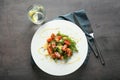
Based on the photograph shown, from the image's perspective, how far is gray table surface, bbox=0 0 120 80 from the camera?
1118mm

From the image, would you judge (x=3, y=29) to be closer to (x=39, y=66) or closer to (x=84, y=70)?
(x=39, y=66)

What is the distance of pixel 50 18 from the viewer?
3.95 ft

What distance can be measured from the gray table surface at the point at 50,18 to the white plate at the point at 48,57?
50 millimetres

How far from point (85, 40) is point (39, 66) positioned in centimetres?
26

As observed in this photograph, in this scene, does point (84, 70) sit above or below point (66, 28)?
below

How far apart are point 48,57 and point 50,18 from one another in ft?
0.73

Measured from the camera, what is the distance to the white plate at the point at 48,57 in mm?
1079

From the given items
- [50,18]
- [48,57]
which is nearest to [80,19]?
[50,18]

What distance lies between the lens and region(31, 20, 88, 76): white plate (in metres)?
Answer: 1.08

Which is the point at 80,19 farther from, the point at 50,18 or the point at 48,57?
the point at 48,57

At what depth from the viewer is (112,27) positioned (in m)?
1.18

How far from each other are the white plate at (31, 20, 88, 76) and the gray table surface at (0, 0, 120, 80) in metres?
0.05

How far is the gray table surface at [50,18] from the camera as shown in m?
1.12

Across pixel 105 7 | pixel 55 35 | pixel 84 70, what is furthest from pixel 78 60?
pixel 105 7
